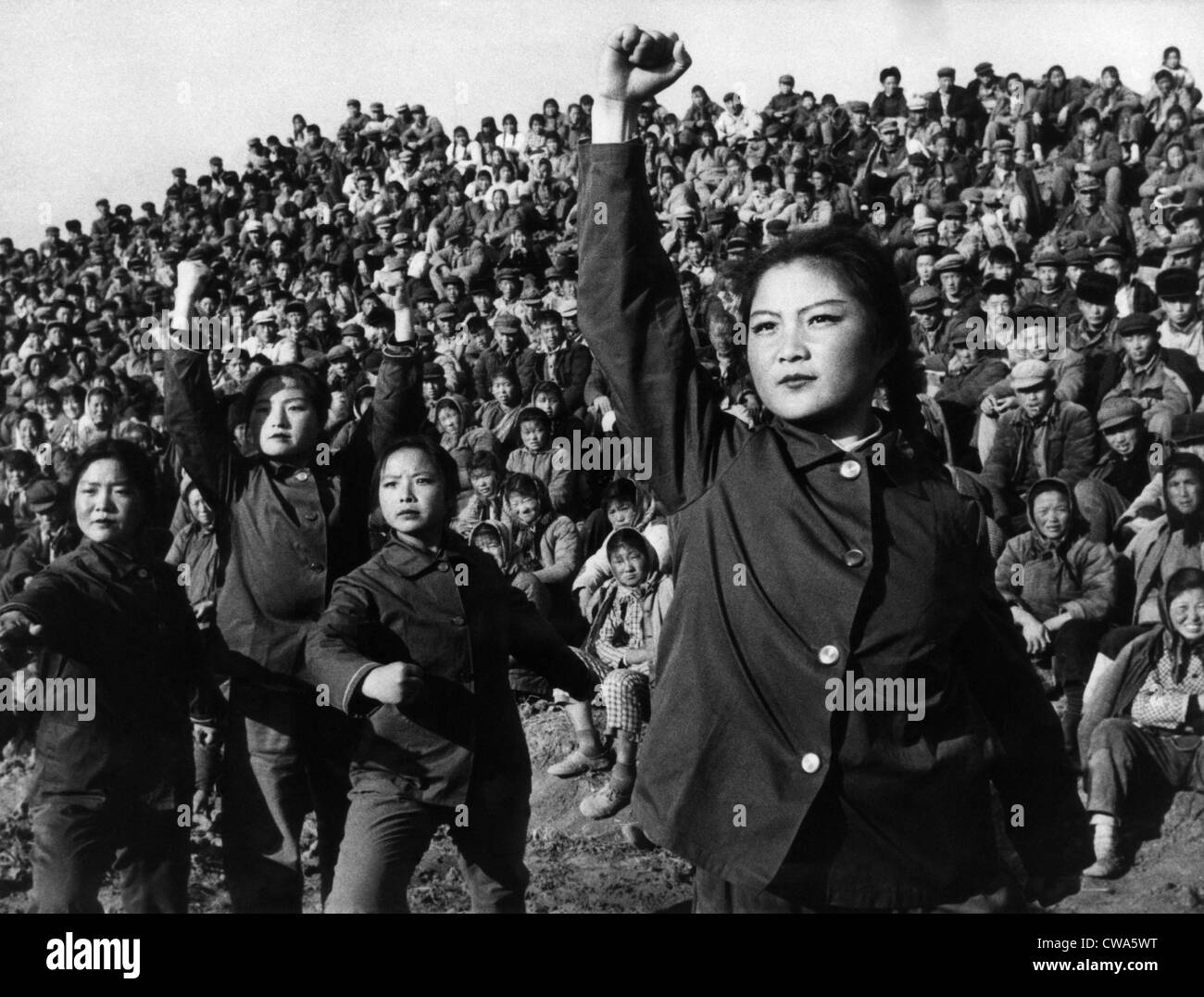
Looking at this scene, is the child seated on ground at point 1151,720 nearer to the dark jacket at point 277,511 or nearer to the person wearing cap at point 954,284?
the dark jacket at point 277,511

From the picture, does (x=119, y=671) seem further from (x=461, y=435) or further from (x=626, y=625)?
(x=461, y=435)

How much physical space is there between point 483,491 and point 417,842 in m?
2.26

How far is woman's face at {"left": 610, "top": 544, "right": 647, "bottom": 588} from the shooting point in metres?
4.63

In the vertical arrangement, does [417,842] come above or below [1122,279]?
below

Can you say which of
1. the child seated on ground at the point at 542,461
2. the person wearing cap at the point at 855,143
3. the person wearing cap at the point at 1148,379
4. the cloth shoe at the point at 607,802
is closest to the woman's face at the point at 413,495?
the cloth shoe at the point at 607,802

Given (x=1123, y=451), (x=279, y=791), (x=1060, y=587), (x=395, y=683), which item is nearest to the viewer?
(x=395, y=683)

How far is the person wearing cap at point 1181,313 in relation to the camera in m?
5.38

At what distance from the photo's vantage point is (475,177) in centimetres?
870

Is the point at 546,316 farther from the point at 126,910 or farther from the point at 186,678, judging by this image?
the point at 126,910

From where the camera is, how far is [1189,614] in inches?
155

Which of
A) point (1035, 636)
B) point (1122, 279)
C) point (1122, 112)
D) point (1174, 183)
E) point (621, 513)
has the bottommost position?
point (1035, 636)

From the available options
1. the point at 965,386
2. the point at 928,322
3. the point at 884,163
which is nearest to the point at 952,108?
the point at 884,163

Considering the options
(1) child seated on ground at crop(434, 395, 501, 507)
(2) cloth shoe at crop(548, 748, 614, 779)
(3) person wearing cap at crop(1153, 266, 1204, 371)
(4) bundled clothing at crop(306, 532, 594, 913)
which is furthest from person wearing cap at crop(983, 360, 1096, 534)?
(4) bundled clothing at crop(306, 532, 594, 913)

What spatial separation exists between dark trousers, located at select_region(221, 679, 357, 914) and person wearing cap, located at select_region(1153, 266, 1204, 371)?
133 inches
